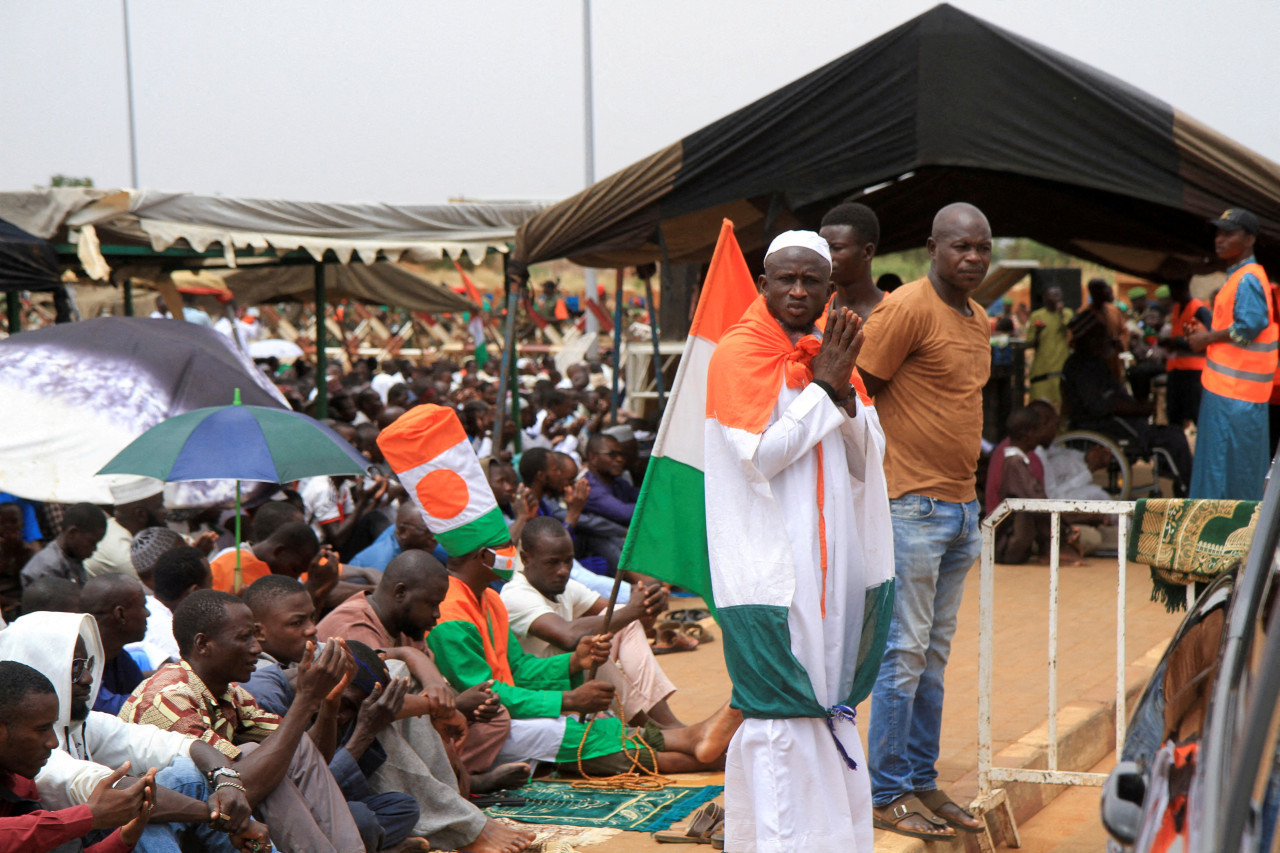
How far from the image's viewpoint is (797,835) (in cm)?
350

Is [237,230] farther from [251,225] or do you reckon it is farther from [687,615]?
[687,615]

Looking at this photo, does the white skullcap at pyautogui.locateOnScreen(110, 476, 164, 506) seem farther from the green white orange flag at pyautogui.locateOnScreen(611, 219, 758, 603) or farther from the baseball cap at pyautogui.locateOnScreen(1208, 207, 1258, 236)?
the baseball cap at pyautogui.locateOnScreen(1208, 207, 1258, 236)

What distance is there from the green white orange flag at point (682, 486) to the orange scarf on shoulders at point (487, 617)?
4.09ft

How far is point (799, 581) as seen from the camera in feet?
11.5

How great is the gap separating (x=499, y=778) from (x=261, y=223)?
8.31 m

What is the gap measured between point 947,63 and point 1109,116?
40.1 inches

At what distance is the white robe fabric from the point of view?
3473mm

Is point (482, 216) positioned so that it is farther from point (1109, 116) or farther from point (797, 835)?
point (797, 835)

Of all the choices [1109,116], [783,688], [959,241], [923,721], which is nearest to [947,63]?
[1109,116]

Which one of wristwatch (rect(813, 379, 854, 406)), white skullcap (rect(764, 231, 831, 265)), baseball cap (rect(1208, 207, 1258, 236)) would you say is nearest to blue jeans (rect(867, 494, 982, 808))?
wristwatch (rect(813, 379, 854, 406))

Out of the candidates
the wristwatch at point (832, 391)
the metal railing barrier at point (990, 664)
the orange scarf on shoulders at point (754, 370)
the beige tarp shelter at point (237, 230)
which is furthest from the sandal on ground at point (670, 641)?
the beige tarp shelter at point (237, 230)

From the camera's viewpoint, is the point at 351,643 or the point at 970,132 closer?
the point at 351,643

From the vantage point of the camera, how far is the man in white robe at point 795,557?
3465 millimetres

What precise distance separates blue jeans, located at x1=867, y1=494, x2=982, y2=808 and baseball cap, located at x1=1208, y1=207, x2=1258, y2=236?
430 cm
